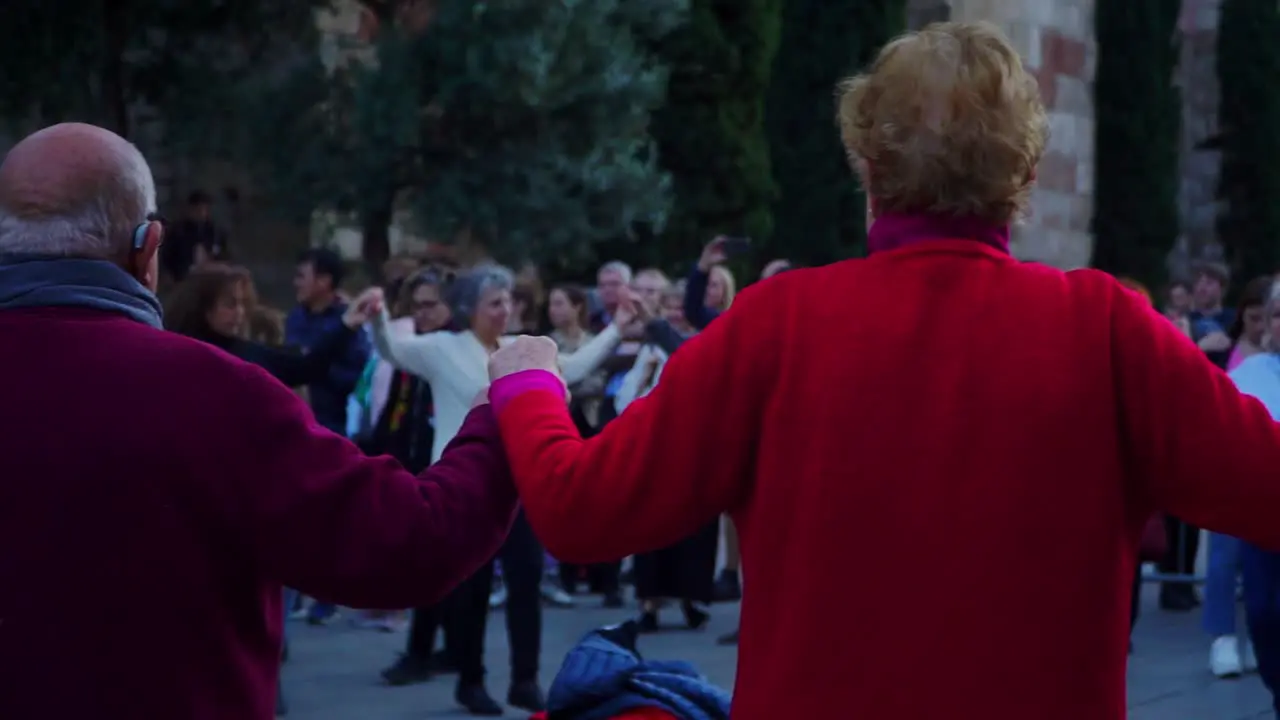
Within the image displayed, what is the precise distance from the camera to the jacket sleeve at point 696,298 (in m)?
10.5

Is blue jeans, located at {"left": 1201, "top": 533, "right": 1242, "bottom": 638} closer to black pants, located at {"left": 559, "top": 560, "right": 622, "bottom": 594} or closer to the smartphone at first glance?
the smartphone

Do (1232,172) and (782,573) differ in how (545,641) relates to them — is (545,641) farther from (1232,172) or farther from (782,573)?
(1232,172)

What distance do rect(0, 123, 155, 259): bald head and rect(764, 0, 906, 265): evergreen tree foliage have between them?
18564mm

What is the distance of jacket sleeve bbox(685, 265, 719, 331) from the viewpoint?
34.3ft

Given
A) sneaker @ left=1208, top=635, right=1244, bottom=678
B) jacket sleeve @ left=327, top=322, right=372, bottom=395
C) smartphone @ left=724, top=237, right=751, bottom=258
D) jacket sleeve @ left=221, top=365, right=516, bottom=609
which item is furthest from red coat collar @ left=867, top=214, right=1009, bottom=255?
jacket sleeve @ left=327, top=322, right=372, bottom=395

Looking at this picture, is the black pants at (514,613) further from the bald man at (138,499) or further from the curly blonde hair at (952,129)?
the curly blonde hair at (952,129)

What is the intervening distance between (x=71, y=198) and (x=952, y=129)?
1190 mm

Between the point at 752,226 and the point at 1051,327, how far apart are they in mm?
17613

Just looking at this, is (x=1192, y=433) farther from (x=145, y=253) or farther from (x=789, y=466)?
(x=145, y=253)

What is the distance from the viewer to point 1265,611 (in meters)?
7.17

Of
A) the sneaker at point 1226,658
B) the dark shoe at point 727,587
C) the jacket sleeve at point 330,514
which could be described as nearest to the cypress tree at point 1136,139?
the dark shoe at point 727,587

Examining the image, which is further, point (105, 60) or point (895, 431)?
point (105, 60)

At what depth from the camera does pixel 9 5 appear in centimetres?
1511

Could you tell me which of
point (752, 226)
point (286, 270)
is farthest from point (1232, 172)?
point (286, 270)
